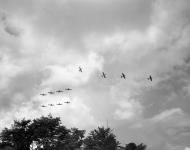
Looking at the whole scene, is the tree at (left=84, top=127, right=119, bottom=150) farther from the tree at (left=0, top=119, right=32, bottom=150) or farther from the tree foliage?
the tree at (left=0, top=119, right=32, bottom=150)

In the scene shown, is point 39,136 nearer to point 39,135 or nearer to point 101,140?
point 39,135

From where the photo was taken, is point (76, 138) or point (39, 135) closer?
point (39, 135)

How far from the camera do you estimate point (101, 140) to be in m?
97.1

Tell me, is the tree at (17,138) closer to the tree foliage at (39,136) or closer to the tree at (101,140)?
the tree foliage at (39,136)

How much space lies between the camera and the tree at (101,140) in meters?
94.3

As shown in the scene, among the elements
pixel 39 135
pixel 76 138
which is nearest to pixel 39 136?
pixel 39 135

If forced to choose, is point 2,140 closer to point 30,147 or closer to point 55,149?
point 30,147

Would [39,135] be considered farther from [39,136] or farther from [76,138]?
[76,138]

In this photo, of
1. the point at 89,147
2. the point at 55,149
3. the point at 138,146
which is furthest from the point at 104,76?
the point at 138,146

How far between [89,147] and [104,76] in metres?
59.4

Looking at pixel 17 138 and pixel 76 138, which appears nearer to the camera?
pixel 17 138

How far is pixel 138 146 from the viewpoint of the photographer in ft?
332

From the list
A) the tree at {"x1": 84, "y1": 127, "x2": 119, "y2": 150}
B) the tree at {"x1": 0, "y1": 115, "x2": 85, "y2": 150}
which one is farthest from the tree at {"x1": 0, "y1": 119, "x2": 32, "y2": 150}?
the tree at {"x1": 84, "y1": 127, "x2": 119, "y2": 150}

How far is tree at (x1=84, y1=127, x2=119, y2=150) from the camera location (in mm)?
94312
